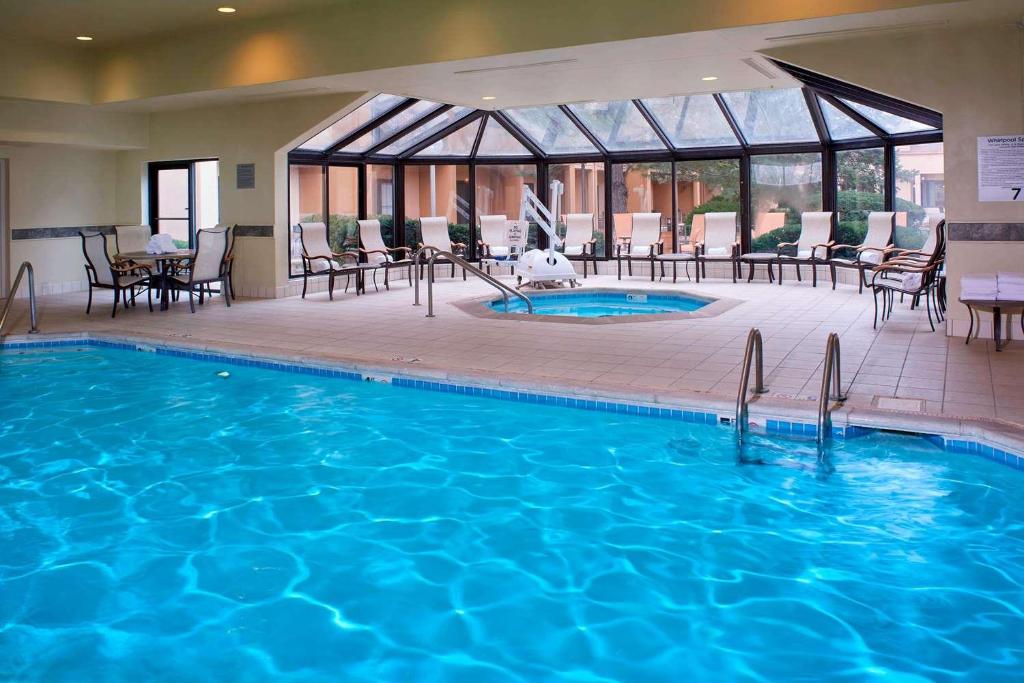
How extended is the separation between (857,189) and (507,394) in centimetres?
856

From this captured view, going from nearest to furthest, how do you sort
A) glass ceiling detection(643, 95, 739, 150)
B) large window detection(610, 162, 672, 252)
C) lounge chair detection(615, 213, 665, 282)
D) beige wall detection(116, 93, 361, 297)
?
beige wall detection(116, 93, 361, 297) → glass ceiling detection(643, 95, 739, 150) → lounge chair detection(615, 213, 665, 282) → large window detection(610, 162, 672, 252)

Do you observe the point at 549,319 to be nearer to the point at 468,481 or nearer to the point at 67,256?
the point at 468,481

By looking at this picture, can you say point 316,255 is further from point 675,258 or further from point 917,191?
point 917,191

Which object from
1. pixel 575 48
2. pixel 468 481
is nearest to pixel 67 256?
pixel 575 48

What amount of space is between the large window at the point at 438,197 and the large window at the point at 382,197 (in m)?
0.28

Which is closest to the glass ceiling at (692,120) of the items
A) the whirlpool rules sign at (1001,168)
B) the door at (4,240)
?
the whirlpool rules sign at (1001,168)

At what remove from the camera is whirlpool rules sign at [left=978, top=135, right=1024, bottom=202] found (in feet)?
24.1

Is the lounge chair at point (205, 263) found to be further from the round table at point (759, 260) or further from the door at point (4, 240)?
the round table at point (759, 260)

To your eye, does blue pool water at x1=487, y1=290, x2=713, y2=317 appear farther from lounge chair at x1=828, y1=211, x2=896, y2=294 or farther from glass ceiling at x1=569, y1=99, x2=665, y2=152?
glass ceiling at x1=569, y1=99, x2=665, y2=152

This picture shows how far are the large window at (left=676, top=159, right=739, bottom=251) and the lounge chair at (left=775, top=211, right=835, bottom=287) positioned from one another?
135 cm

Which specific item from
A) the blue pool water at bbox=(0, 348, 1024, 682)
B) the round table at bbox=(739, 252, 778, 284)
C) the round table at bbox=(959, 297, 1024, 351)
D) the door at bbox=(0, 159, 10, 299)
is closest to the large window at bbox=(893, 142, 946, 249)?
the round table at bbox=(739, 252, 778, 284)

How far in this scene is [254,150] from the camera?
37.3 feet

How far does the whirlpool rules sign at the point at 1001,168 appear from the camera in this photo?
289 inches

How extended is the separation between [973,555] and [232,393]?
498 cm
